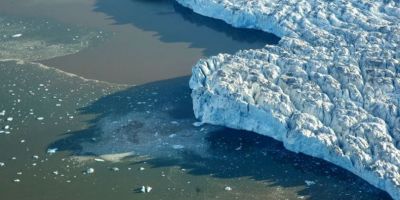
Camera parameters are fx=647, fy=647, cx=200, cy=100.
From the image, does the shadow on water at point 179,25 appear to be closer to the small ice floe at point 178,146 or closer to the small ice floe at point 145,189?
the small ice floe at point 178,146

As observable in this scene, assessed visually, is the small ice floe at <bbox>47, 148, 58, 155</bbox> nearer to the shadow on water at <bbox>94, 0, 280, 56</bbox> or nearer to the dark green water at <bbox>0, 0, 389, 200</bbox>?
the dark green water at <bbox>0, 0, 389, 200</bbox>

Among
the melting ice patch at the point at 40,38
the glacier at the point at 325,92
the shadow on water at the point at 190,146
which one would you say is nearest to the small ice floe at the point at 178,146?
the shadow on water at the point at 190,146

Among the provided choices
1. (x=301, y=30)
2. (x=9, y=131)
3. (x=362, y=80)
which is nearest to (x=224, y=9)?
(x=301, y=30)

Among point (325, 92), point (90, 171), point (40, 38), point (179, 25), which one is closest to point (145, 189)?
point (90, 171)

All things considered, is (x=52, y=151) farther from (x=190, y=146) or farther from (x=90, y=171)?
(x=190, y=146)

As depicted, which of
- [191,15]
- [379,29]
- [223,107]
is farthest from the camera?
[191,15]

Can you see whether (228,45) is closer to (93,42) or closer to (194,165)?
(93,42)
